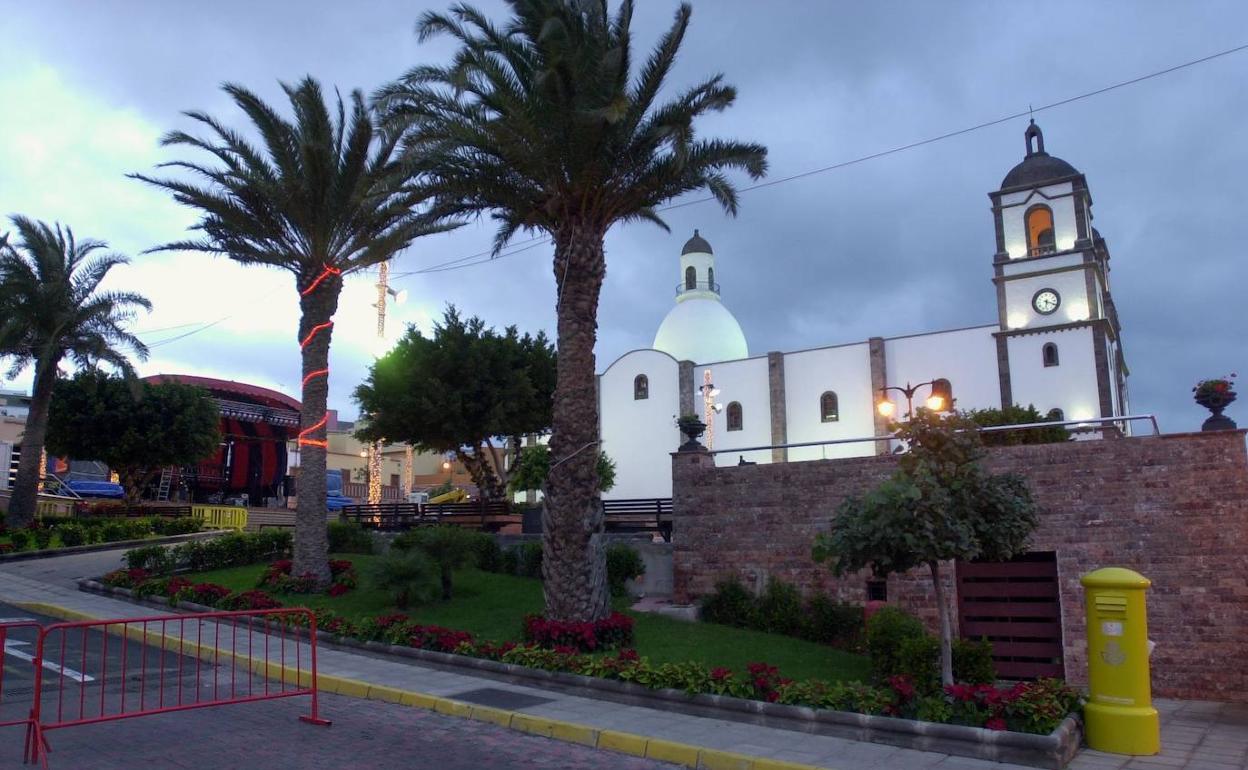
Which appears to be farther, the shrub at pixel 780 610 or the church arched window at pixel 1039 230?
the church arched window at pixel 1039 230

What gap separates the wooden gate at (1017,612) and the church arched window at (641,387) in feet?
102

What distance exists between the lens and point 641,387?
43.9m

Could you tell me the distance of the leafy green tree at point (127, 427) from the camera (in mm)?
34688

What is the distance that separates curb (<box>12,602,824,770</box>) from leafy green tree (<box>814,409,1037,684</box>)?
2.55 metres

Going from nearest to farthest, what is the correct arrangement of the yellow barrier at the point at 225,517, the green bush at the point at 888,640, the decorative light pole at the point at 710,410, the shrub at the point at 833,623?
the green bush at the point at 888,640 → the shrub at the point at 833,623 → the yellow barrier at the point at 225,517 → the decorative light pole at the point at 710,410

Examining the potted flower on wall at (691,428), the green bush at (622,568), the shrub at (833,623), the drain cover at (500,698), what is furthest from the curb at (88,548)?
the shrub at (833,623)

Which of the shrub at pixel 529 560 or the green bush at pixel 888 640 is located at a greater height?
the shrub at pixel 529 560

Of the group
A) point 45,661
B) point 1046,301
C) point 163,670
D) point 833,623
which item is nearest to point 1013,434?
point 833,623

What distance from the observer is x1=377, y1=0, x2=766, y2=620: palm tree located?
41.5ft

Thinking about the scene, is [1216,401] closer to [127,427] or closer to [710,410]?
[710,410]

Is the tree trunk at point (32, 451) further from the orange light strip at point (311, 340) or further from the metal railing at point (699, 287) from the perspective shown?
the metal railing at point (699, 287)

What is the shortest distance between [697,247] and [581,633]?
4595cm

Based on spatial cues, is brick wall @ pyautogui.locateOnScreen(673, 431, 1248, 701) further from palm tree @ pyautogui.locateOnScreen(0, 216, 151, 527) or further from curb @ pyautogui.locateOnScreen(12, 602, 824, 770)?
palm tree @ pyautogui.locateOnScreen(0, 216, 151, 527)

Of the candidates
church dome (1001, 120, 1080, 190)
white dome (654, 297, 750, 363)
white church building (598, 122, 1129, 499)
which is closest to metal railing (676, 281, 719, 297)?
white dome (654, 297, 750, 363)
